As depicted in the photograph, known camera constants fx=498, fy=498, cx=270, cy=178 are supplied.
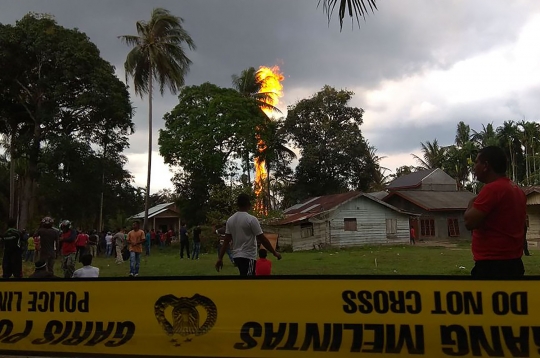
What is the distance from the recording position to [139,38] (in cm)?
3288

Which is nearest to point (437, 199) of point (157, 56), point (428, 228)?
point (428, 228)

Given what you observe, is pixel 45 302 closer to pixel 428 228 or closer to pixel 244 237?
pixel 244 237

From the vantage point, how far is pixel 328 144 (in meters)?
46.2

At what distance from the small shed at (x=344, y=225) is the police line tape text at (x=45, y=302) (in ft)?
88.6

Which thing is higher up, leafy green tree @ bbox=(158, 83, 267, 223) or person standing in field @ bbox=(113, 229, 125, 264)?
leafy green tree @ bbox=(158, 83, 267, 223)

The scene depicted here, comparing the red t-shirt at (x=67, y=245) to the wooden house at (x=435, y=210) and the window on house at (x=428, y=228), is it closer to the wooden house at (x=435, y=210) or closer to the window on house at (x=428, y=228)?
the wooden house at (x=435, y=210)

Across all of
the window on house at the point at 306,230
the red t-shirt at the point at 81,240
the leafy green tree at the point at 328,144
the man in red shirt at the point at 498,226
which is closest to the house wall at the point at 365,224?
the window on house at the point at 306,230

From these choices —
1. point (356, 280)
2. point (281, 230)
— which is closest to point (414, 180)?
point (281, 230)

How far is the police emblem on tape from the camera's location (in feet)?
13.1

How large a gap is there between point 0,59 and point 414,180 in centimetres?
3728

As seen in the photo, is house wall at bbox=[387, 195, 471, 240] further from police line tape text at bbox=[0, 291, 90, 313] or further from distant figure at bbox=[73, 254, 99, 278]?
police line tape text at bbox=[0, 291, 90, 313]

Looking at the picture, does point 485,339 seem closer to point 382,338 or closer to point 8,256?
point 382,338

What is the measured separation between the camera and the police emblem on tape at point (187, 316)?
399 cm

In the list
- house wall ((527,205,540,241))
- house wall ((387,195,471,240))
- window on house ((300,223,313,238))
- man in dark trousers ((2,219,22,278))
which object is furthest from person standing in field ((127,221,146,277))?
house wall ((387,195,471,240))
